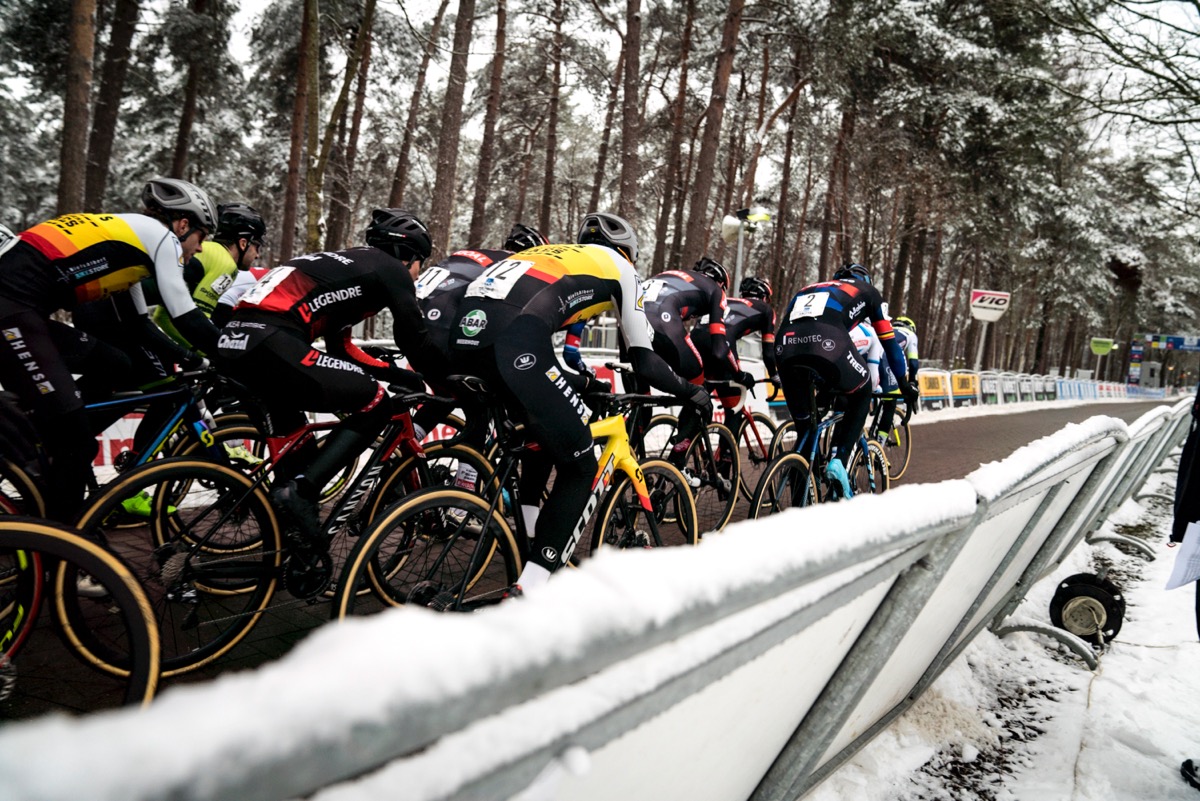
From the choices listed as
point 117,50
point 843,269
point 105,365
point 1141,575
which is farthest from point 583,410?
point 117,50

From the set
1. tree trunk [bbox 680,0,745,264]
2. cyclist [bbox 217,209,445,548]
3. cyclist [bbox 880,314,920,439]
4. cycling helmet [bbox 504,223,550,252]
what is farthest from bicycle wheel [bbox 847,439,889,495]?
tree trunk [bbox 680,0,745,264]

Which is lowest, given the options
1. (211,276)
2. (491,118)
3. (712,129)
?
(211,276)

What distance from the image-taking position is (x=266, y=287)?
12.2 ft

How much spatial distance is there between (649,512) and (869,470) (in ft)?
11.9

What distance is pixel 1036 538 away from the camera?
3.64 m

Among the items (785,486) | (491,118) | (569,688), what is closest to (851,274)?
(785,486)

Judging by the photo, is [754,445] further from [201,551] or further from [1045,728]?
[201,551]

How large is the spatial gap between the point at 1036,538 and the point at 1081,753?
95cm

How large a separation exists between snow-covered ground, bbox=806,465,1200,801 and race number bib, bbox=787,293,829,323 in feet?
9.01

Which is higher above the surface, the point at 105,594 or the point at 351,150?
the point at 351,150

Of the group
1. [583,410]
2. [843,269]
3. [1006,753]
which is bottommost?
[1006,753]

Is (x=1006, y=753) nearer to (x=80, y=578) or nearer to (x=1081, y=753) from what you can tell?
(x=1081, y=753)

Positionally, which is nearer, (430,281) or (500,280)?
(500,280)

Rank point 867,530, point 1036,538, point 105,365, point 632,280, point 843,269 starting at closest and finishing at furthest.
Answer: point 867,530
point 1036,538
point 632,280
point 105,365
point 843,269
